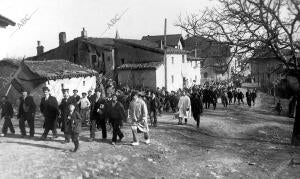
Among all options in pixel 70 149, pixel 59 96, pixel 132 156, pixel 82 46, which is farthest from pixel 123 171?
pixel 82 46

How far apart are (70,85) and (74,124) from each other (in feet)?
70.8

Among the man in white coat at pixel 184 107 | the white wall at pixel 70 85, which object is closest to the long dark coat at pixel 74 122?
the man in white coat at pixel 184 107

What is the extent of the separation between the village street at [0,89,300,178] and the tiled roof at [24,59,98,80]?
14115mm

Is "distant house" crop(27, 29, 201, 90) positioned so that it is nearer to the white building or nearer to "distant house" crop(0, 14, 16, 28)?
the white building

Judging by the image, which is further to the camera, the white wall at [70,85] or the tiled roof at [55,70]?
the white wall at [70,85]

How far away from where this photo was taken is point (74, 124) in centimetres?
1258

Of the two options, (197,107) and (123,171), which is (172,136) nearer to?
(197,107)

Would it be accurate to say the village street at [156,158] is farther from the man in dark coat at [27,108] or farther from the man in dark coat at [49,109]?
the man in dark coat at [27,108]

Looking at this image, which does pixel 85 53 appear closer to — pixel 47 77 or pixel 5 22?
pixel 47 77

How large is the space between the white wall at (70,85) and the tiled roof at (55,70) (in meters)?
0.50

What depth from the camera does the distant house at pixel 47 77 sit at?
99.1 feet

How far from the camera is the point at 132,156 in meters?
13.0

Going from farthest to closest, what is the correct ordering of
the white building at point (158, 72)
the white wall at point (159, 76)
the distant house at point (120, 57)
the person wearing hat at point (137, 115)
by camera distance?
1. the distant house at point (120, 57)
2. the white building at point (158, 72)
3. the white wall at point (159, 76)
4. the person wearing hat at point (137, 115)

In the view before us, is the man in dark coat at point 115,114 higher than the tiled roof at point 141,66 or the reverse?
the reverse
